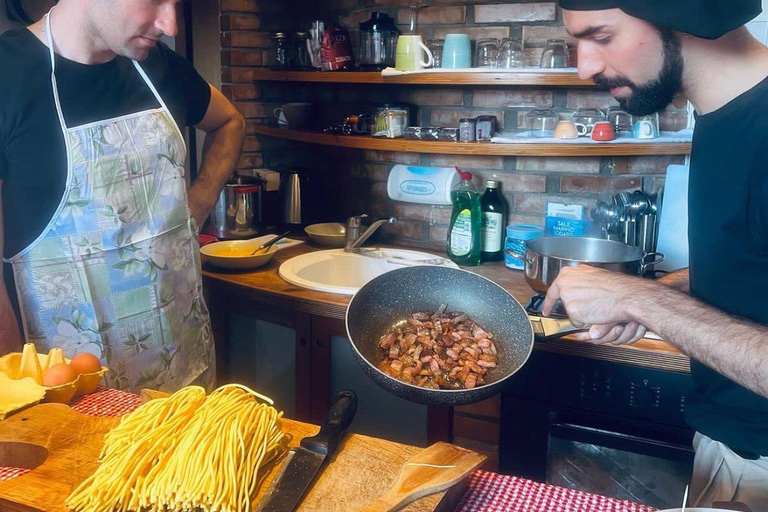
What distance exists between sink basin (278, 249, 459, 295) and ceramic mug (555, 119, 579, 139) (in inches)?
21.3

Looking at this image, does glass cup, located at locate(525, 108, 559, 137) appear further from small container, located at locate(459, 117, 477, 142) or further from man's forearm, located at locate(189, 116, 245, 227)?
man's forearm, located at locate(189, 116, 245, 227)

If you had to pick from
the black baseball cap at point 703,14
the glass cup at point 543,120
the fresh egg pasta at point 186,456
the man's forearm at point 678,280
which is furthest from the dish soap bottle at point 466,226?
the fresh egg pasta at point 186,456

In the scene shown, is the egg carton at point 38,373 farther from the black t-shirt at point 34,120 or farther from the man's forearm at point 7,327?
the black t-shirt at point 34,120

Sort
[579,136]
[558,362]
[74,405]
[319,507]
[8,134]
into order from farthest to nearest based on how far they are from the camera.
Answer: [579,136], [558,362], [8,134], [74,405], [319,507]

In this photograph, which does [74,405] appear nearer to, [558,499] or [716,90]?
[558,499]

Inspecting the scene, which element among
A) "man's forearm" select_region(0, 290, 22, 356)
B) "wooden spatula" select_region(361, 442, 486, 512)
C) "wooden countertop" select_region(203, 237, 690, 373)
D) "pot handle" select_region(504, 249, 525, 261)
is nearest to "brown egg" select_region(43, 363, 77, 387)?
"man's forearm" select_region(0, 290, 22, 356)

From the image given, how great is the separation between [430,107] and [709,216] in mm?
1421

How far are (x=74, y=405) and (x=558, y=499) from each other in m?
0.80

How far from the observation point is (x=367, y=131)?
96.5 inches

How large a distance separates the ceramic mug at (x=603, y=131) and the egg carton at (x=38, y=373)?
1.55 metres

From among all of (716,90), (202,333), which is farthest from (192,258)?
(716,90)

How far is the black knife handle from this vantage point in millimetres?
974

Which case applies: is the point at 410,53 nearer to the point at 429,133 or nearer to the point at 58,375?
the point at 429,133

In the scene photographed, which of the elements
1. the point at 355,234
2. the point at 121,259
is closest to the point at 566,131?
the point at 355,234
